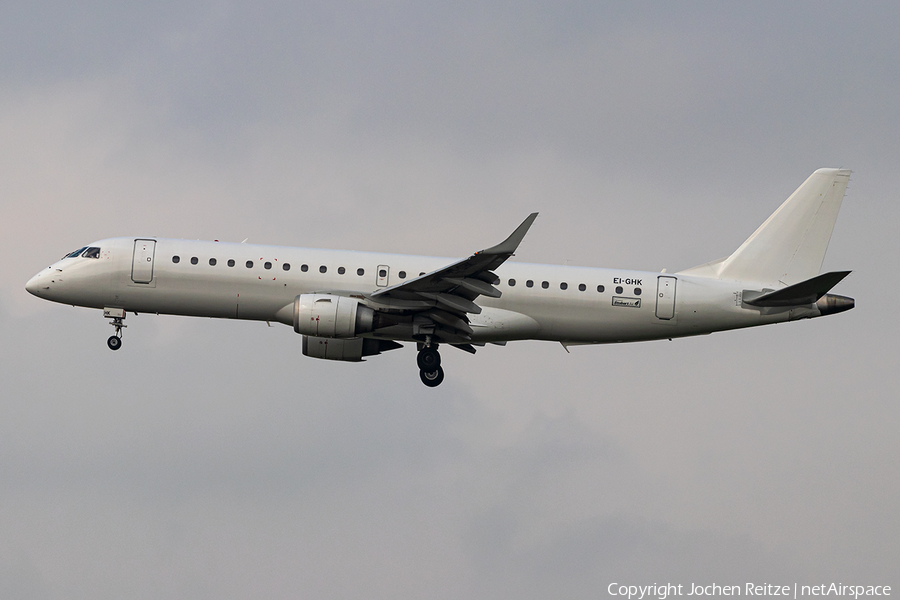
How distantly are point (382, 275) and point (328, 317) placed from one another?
9.79ft

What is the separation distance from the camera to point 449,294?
38.1m

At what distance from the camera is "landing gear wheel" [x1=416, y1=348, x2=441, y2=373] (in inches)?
1577

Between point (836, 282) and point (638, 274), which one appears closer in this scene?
point (836, 282)

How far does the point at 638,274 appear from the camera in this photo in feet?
133

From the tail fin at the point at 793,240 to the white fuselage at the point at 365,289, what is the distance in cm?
161

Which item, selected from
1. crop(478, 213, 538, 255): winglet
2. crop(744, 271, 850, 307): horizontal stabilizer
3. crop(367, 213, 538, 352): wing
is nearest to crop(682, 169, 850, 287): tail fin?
crop(744, 271, 850, 307): horizontal stabilizer

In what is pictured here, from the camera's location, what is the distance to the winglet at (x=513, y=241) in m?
34.0

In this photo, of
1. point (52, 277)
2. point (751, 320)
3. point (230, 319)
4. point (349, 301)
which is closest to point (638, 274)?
point (751, 320)

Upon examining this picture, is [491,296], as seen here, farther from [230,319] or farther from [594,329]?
[230,319]

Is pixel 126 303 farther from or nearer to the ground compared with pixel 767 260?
nearer to the ground

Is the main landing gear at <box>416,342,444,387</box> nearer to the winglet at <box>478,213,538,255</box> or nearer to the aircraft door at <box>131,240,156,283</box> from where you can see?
the winglet at <box>478,213,538,255</box>

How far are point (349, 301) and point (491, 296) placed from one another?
15.9 ft

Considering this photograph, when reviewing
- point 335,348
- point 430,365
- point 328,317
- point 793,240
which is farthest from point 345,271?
point 793,240

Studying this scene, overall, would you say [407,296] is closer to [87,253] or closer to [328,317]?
[328,317]
